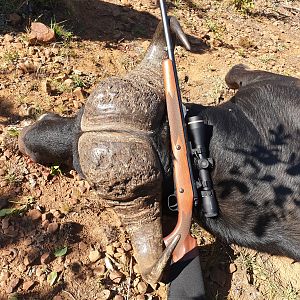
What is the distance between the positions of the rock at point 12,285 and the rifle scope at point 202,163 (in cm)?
157

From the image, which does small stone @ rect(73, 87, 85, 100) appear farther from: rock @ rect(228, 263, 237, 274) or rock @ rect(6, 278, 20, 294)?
rock @ rect(228, 263, 237, 274)

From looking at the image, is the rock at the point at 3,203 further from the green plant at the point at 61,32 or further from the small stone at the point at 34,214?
the green plant at the point at 61,32

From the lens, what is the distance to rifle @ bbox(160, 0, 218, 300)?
302 cm

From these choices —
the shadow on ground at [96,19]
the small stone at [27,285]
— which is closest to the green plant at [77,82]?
the shadow on ground at [96,19]

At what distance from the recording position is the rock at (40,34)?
16.9 ft

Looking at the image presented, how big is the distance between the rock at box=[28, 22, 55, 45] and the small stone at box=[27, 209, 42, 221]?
6.90 feet

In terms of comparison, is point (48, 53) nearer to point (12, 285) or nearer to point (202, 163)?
point (12, 285)

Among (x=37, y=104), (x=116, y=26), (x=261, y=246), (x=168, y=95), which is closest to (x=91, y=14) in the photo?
(x=116, y=26)

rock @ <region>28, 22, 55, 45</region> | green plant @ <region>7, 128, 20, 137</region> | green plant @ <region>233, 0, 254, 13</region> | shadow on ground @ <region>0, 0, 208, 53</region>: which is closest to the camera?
green plant @ <region>7, 128, 20, 137</region>

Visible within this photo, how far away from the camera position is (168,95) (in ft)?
10.1

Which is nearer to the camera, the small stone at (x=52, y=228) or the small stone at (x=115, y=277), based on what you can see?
the small stone at (x=115, y=277)

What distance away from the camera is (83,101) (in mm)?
4844

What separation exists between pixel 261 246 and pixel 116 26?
3.39 m

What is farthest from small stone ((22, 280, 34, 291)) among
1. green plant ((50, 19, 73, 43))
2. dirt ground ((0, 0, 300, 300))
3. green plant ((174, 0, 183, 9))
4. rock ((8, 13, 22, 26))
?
green plant ((174, 0, 183, 9))
